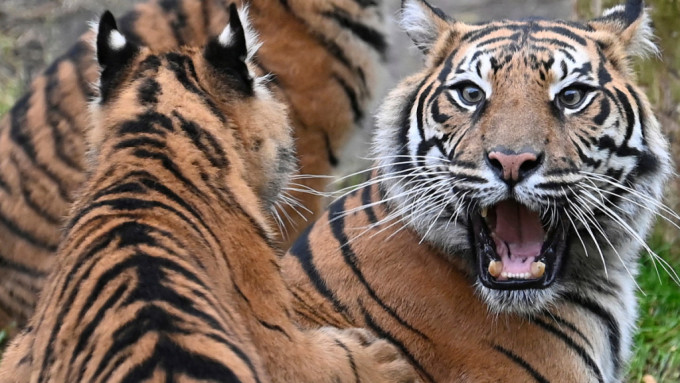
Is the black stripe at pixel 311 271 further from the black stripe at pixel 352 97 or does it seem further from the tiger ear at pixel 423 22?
the black stripe at pixel 352 97

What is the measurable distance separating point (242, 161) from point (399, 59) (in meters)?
4.21

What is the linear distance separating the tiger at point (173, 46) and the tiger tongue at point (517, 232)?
4.18 feet

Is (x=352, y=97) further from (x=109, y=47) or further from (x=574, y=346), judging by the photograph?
(x=574, y=346)

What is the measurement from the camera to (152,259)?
2.45 meters

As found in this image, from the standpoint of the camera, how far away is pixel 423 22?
135 inches

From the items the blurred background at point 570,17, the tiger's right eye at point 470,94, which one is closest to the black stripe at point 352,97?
the blurred background at point 570,17

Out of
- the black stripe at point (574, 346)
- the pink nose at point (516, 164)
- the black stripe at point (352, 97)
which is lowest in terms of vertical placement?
the black stripe at point (574, 346)

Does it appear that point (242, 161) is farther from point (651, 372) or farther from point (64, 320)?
point (651, 372)

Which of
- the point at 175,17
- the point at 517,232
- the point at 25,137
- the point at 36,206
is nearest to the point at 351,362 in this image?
the point at 517,232

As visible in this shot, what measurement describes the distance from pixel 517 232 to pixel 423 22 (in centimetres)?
78

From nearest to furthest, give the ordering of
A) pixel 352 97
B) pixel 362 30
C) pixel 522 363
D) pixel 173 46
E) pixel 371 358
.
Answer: pixel 371 358, pixel 522 363, pixel 173 46, pixel 352 97, pixel 362 30

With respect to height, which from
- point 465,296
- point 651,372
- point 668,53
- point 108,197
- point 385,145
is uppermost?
point 668,53

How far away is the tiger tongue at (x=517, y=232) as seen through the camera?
3088 mm

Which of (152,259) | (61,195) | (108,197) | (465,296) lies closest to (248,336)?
(152,259)
